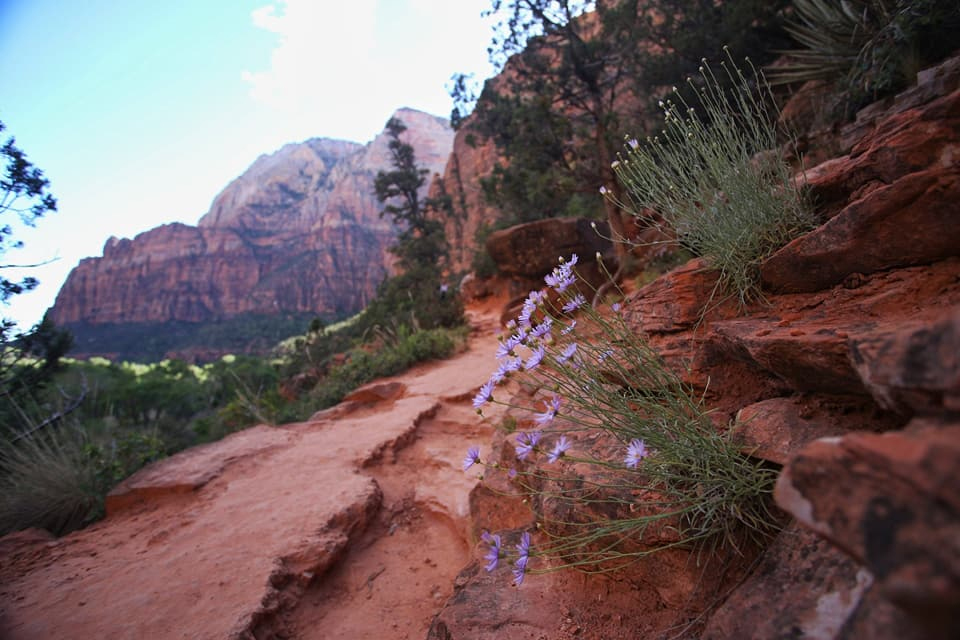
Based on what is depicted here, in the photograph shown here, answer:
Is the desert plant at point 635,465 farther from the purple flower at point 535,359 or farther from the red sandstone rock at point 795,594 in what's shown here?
the red sandstone rock at point 795,594

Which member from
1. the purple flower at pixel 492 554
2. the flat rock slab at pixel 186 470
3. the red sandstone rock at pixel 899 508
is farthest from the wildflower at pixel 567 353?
the flat rock slab at pixel 186 470

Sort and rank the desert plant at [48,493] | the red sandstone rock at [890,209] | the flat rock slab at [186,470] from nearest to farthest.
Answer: the red sandstone rock at [890,209] < the flat rock slab at [186,470] < the desert plant at [48,493]

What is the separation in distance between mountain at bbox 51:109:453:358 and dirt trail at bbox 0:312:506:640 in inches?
2331

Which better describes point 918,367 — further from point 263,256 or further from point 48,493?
point 263,256

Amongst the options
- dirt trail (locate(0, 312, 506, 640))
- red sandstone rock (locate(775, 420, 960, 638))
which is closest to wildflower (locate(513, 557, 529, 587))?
red sandstone rock (locate(775, 420, 960, 638))

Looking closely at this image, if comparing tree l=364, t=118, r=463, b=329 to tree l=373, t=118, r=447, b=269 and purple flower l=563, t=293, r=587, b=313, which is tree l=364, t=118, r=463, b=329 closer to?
tree l=373, t=118, r=447, b=269

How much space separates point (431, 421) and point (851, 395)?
425 cm

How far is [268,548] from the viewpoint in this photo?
2.63 m

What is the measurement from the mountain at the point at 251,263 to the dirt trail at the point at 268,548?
194 feet

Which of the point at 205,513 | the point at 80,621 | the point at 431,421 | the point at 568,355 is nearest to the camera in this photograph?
the point at 568,355

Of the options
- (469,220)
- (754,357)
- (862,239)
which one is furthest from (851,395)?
(469,220)

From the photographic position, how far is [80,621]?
86.2 inches

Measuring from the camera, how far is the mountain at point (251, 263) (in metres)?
73.1

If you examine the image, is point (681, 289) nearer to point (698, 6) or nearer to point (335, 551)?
point (335, 551)
